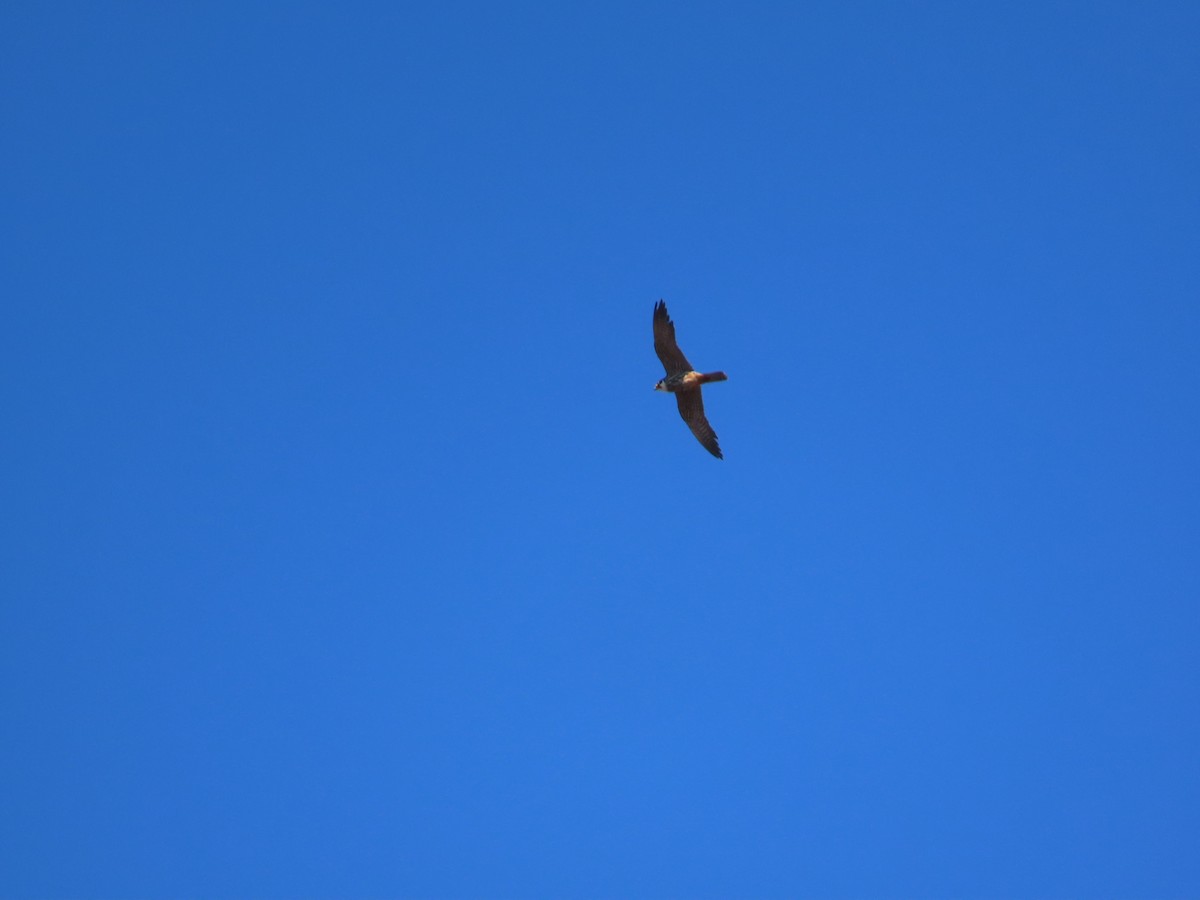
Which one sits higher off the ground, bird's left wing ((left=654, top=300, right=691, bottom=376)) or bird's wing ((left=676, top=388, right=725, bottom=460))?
bird's left wing ((left=654, top=300, right=691, bottom=376))

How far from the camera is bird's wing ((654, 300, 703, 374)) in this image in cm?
3170

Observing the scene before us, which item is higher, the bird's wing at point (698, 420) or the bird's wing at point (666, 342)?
the bird's wing at point (666, 342)

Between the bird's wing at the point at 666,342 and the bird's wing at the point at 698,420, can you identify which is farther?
the bird's wing at the point at 698,420

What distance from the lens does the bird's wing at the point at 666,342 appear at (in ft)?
104

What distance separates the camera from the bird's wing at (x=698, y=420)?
32.6 metres

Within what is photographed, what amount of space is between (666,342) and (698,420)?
7.79 feet

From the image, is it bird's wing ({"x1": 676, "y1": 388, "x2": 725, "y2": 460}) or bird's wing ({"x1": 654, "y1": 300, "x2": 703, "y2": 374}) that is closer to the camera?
bird's wing ({"x1": 654, "y1": 300, "x2": 703, "y2": 374})

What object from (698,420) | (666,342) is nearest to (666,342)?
(666,342)

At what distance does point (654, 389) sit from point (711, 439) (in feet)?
6.66

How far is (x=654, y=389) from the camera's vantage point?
32.4m

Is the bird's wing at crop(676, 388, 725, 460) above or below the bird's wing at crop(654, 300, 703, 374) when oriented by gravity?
below

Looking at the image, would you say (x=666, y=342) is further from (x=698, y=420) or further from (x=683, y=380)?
(x=698, y=420)

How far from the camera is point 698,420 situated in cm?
3291

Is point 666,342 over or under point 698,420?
over
